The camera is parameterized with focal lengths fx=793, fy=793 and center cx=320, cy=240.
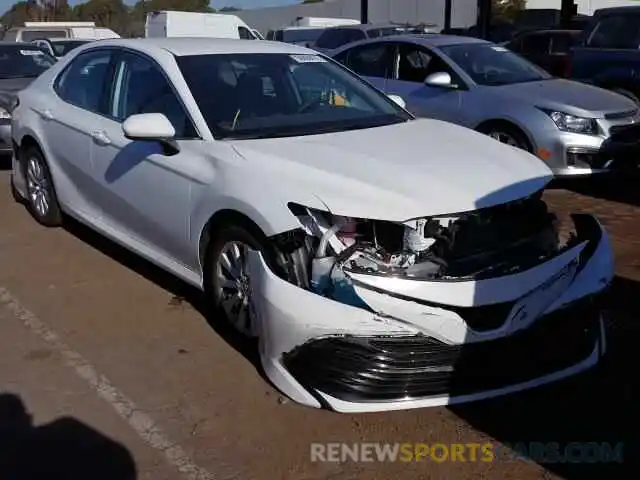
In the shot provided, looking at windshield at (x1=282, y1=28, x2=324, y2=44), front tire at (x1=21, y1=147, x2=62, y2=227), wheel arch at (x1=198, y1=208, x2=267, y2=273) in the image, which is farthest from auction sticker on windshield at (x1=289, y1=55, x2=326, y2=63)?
windshield at (x1=282, y1=28, x2=324, y2=44)

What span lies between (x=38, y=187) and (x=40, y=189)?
42 mm

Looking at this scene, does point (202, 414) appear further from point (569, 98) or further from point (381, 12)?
point (381, 12)

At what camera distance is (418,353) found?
3.43 meters

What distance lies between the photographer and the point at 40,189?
657cm

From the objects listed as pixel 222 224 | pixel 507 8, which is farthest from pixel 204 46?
Result: pixel 507 8

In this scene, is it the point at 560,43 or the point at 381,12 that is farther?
the point at 381,12

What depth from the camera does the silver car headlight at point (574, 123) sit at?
25.1 ft

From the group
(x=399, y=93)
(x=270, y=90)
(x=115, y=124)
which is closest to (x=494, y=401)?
(x=270, y=90)

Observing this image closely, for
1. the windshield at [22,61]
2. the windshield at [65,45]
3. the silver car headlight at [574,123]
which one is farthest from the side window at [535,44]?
the windshield at [65,45]

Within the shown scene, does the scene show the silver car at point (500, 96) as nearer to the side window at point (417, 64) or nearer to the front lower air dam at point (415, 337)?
the side window at point (417, 64)

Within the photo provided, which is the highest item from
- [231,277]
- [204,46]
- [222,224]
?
[204,46]

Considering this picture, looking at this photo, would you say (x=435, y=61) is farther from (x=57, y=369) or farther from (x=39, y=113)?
(x=57, y=369)

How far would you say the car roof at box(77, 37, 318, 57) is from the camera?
5.07 m

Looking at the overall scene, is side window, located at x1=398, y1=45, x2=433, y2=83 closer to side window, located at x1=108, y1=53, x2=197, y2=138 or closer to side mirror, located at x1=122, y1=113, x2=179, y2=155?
side window, located at x1=108, y1=53, x2=197, y2=138
